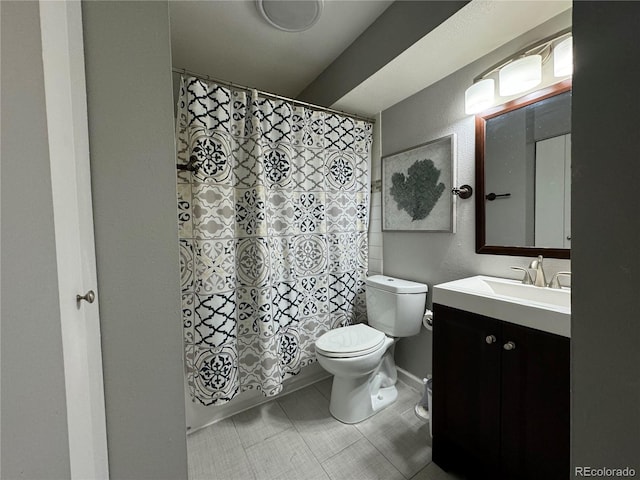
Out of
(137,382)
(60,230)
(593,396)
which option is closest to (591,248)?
(593,396)

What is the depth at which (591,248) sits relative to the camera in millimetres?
379

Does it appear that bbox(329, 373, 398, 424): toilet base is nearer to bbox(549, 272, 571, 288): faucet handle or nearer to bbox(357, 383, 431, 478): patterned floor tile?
bbox(357, 383, 431, 478): patterned floor tile

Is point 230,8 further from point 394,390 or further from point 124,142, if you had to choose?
point 394,390

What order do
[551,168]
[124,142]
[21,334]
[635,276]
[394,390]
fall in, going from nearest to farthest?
[635,276] → [21,334] → [124,142] → [551,168] → [394,390]

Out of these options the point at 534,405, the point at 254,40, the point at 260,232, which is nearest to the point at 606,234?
the point at 534,405

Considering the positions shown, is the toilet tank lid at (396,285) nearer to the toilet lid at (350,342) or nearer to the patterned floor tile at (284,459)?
the toilet lid at (350,342)

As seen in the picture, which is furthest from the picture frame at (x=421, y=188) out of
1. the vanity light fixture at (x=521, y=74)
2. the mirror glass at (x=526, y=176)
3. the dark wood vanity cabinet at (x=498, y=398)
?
the dark wood vanity cabinet at (x=498, y=398)

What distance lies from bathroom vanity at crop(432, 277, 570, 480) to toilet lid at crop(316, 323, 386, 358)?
0.38 meters

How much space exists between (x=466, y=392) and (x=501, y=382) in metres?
0.17

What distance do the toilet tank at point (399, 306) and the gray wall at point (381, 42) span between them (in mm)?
1286

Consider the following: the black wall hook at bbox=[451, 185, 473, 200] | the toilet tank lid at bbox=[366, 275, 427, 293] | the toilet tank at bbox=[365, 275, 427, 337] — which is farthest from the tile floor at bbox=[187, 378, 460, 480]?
the black wall hook at bbox=[451, 185, 473, 200]

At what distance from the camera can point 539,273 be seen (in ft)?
3.70

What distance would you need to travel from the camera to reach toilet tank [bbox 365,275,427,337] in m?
1.57

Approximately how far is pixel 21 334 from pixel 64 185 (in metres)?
0.29
